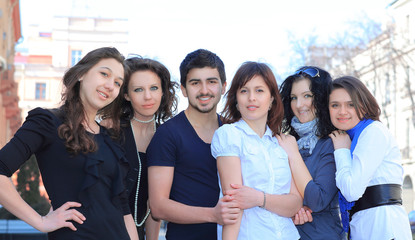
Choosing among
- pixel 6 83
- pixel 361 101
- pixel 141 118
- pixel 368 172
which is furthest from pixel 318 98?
pixel 6 83

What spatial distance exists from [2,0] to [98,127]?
67.3ft

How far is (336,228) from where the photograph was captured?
3.95 m

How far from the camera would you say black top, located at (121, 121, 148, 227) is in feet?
14.3

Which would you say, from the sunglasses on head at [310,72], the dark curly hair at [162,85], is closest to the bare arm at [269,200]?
the sunglasses on head at [310,72]

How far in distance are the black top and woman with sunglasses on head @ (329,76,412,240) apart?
1.65m

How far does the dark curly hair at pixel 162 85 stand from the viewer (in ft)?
15.3

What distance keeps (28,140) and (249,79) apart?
165 centimetres

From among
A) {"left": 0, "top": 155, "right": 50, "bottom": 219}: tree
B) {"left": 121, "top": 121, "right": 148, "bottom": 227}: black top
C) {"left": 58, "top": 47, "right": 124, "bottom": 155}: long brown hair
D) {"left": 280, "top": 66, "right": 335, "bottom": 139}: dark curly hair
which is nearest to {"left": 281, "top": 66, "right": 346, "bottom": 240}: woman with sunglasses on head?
{"left": 280, "top": 66, "right": 335, "bottom": 139}: dark curly hair

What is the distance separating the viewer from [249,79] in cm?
389

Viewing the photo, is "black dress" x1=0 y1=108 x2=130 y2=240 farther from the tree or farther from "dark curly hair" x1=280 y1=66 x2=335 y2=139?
the tree

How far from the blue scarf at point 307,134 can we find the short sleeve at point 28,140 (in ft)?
6.55

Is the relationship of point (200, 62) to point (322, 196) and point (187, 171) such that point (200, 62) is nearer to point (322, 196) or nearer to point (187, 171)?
point (187, 171)

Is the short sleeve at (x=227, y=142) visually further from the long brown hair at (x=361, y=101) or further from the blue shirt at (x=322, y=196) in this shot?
the long brown hair at (x=361, y=101)

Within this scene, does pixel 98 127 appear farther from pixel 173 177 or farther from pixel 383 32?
pixel 383 32
